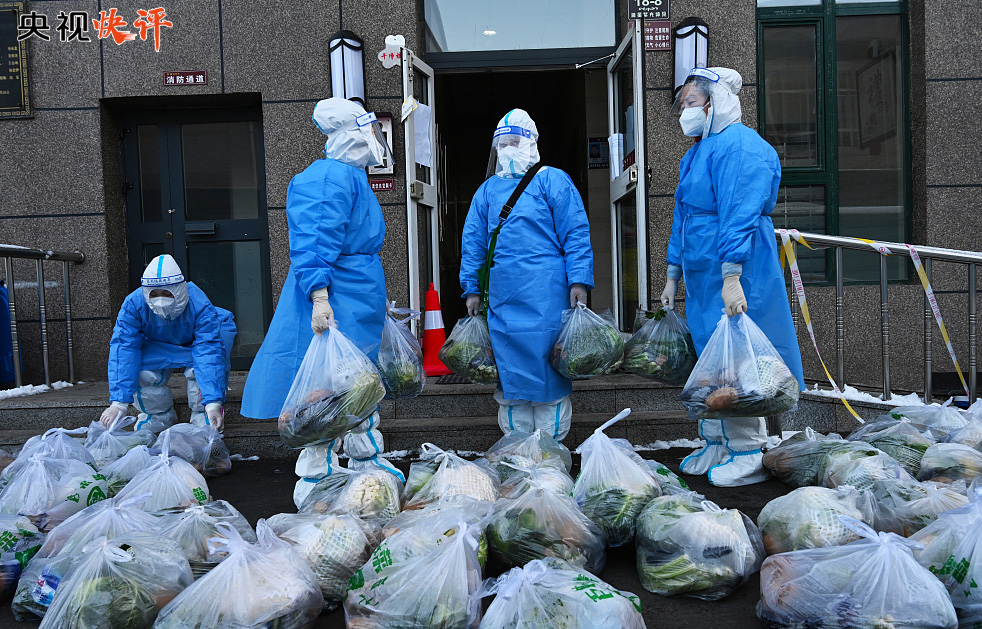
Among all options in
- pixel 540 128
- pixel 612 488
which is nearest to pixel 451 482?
pixel 612 488

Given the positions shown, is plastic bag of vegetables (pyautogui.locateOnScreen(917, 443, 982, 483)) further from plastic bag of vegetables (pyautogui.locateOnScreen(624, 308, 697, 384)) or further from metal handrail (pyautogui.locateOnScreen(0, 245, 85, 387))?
metal handrail (pyautogui.locateOnScreen(0, 245, 85, 387))

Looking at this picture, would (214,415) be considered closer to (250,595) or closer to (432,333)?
(432,333)

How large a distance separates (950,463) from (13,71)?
7010 millimetres

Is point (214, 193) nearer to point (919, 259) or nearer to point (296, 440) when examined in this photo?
point (296, 440)

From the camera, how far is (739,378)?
122 inches

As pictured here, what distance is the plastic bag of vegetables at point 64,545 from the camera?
86.5 inches

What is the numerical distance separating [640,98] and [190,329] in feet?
11.1

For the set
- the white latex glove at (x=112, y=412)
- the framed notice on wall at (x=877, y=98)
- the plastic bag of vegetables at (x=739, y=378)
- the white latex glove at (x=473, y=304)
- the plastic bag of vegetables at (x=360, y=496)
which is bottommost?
the plastic bag of vegetables at (x=360, y=496)

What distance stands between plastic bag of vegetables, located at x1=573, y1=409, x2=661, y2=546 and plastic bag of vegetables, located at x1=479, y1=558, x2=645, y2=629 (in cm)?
69

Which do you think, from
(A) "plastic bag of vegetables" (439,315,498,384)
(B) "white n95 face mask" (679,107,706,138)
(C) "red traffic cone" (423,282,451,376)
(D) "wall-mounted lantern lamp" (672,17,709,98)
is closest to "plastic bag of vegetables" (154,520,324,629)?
(A) "plastic bag of vegetables" (439,315,498,384)

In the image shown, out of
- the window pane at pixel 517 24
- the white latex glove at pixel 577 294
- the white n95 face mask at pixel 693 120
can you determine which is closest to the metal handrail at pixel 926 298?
the white n95 face mask at pixel 693 120

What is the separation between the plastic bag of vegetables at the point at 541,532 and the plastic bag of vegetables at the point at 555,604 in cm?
44

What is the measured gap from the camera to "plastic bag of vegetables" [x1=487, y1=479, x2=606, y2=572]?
2.28m

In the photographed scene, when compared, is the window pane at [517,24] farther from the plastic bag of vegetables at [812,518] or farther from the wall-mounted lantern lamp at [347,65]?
the plastic bag of vegetables at [812,518]
